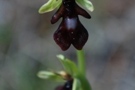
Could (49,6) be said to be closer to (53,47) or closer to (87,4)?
(87,4)

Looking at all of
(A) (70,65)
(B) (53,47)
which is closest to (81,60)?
(A) (70,65)

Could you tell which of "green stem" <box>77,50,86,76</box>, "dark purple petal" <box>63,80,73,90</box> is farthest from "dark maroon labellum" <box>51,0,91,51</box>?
"dark purple petal" <box>63,80,73,90</box>

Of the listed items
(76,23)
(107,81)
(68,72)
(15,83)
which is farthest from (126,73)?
(76,23)

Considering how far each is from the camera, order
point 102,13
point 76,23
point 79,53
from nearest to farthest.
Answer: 1. point 76,23
2. point 79,53
3. point 102,13

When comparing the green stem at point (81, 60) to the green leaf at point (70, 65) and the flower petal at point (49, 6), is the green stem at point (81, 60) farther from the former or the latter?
the flower petal at point (49, 6)

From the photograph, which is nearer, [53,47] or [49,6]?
[49,6]

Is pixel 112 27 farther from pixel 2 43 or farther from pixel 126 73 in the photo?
pixel 2 43

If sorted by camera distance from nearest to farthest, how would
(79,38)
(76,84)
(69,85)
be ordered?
(79,38)
(76,84)
(69,85)
